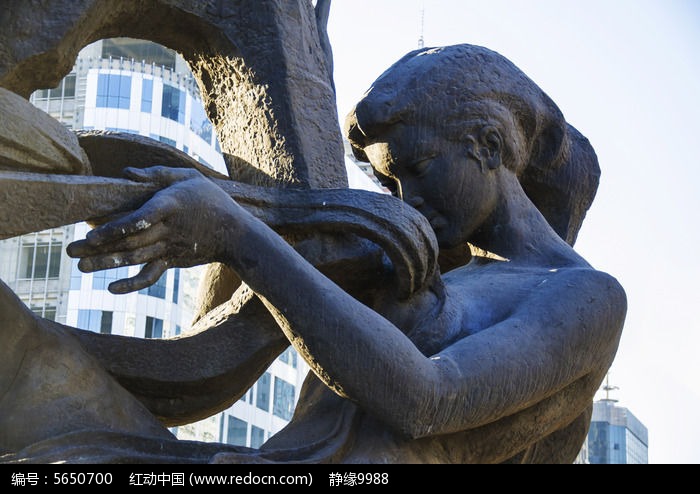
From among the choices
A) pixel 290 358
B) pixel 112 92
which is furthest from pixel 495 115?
pixel 290 358

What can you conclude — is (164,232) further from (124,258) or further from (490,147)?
(490,147)

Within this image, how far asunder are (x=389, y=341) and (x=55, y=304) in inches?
845

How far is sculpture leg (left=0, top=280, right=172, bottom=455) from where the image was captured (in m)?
3.84

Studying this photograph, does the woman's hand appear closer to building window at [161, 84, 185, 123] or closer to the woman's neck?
the woman's neck

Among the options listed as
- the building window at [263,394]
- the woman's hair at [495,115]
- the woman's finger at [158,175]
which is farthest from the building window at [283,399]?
the woman's finger at [158,175]

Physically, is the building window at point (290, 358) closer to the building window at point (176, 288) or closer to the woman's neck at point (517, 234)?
the building window at point (176, 288)

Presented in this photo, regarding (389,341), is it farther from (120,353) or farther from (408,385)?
(120,353)

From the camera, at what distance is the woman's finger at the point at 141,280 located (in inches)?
140

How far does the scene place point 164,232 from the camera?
147 inches

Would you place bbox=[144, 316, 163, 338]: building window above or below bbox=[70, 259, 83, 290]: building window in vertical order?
below

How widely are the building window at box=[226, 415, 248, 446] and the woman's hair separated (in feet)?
72.8

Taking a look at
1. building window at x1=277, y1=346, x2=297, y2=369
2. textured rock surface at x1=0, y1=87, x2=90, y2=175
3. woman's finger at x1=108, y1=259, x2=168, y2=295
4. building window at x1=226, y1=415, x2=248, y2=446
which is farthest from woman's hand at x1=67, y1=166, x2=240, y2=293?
building window at x1=277, y1=346, x2=297, y2=369

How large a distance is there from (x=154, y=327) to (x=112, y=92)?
4731 mm
